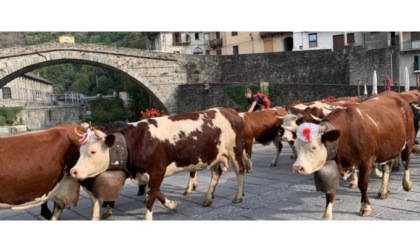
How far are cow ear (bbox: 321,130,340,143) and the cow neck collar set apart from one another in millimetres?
2512

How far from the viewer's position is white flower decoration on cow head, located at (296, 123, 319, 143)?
470 centimetres

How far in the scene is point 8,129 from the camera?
36.2 meters

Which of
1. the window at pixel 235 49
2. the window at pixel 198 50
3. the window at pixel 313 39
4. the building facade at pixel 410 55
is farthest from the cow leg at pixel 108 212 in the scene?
the window at pixel 198 50

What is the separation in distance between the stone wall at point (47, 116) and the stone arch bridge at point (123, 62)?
2033 centimetres

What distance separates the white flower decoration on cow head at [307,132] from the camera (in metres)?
4.70

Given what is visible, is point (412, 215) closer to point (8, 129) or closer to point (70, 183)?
point (70, 183)

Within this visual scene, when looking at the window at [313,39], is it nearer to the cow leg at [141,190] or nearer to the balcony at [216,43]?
the balcony at [216,43]

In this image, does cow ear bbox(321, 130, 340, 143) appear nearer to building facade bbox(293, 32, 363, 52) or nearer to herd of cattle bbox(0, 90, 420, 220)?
herd of cattle bbox(0, 90, 420, 220)

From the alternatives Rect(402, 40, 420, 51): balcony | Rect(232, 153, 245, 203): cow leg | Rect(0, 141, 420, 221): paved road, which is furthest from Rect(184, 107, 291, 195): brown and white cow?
Rect(402, 40, 420, 51): balcony

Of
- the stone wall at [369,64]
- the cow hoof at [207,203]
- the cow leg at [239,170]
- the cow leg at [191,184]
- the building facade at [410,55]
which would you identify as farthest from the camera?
the building facade at [410,55]

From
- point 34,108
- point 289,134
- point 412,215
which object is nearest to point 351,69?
point 289,134

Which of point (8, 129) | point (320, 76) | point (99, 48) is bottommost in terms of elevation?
point (8, 129)

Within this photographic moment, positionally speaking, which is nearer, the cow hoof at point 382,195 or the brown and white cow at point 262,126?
the cow hoof at point 382,195

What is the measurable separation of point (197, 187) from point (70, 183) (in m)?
2.78
